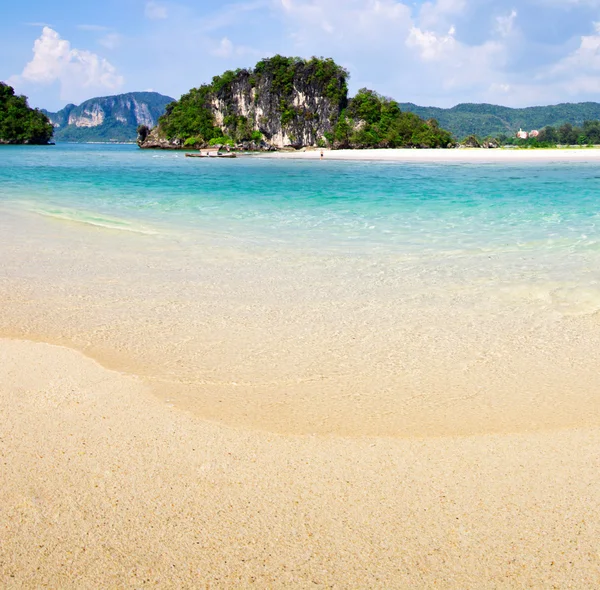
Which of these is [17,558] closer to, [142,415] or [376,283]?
[142,415]

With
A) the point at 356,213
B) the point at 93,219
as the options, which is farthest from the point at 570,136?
the point at 93,219

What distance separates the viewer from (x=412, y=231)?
1135 centimetres

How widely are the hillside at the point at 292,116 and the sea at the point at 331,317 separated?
307 feet

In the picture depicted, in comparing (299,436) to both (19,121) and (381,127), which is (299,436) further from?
(19,121)

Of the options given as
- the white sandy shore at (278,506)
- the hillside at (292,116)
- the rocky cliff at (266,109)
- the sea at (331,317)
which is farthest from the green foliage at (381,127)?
the white sandy shore at (278,506)

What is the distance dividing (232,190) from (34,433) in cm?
2038

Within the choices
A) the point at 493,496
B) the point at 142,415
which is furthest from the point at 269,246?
the point at 493,496

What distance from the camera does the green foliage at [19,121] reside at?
125688 mm

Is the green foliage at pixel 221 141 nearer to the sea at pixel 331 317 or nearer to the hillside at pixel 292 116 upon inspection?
the hillside at pixel 292 116

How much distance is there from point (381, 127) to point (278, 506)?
4256 inches

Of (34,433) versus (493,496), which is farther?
(34,433)

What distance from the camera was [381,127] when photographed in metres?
104

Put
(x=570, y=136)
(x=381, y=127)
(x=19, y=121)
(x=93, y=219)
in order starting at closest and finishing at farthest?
(x=93, y=219) < (x=381, y=127) < (x=570, y=136) < (x=19, y=121)

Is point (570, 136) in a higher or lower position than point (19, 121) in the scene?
lower
